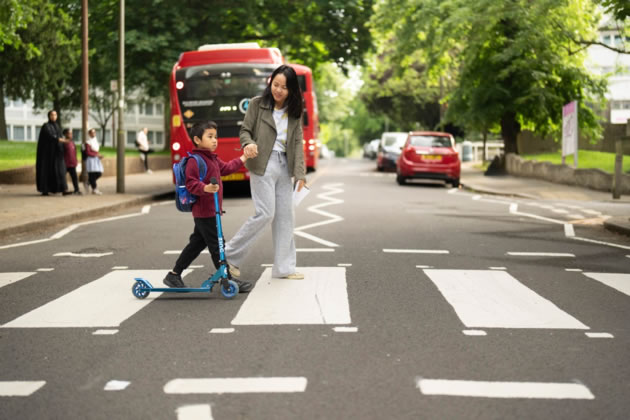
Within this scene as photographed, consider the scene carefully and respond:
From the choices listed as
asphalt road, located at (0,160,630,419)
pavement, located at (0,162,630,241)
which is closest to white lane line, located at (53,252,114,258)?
asphalt road, located at (0,160,630,419)

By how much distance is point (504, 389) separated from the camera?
415 centimetres

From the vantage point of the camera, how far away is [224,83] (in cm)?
1947

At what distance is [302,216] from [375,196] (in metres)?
5.99

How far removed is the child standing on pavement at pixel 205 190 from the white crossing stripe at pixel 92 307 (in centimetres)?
46

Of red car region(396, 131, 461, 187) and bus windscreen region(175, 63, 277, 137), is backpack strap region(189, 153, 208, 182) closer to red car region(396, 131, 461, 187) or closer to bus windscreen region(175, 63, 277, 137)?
bus windscreen region(175, 63, 277, 137)

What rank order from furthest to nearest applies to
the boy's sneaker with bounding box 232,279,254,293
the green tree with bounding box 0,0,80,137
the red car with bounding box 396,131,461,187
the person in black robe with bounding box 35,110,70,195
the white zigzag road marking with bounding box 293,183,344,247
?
the green tree with bounding box 0,0,80,137, the red car with bounding box 396,131,461,187, the person in black robe with bounding box 35,110,70,195, the white zigzag road marking with bounding box 293,183,344,247, the boy's sneaker with bounding box 232,279,254,293

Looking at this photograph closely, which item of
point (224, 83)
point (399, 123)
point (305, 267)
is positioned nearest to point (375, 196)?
point (224, 83)

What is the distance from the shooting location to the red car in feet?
82.9

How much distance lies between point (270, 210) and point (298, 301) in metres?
0.97

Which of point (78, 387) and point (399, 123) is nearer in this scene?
point (78, 387)

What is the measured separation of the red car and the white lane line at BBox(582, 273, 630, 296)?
1718cm

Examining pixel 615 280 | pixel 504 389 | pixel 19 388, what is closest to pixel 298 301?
pixel 504 389

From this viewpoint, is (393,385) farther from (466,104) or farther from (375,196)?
(466,104)

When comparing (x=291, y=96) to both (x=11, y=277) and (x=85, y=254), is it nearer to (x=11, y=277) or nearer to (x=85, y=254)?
(x=11, y=277)
